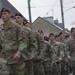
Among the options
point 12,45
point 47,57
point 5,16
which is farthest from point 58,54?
point 5,16

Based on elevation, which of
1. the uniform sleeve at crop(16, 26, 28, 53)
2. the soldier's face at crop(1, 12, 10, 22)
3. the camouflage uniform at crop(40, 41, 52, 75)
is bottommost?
the camouflage uniform at crop(40, 41, 52, 75)

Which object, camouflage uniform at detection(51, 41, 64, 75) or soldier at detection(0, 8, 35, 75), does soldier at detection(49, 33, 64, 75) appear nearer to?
camouflage uniform at detection(51, 41, 64, 75)

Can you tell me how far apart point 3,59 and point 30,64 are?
1.11 metres

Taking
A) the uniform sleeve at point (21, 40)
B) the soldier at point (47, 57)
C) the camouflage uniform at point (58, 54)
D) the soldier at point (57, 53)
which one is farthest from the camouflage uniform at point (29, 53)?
the camouflage uniform at point (58, 54)

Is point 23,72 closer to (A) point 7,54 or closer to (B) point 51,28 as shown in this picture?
(A) point 7,54

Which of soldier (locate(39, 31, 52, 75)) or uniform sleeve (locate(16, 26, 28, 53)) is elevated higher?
uniform sleeve (locate(16, 26, 28, 53))

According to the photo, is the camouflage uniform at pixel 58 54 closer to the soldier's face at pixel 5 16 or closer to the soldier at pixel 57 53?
the soldier at pixel 57 53

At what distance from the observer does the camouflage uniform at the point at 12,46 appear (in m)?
9.12

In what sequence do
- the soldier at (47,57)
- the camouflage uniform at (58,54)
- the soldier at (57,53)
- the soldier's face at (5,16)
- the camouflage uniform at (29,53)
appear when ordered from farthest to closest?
the camouflage uniform at (58,54)
the soldier at (57,53)
the soldier at (47,57)
the camouflage uniform at (29,53)
the soldier's face at (5,16)

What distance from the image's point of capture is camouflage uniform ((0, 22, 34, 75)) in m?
9.12

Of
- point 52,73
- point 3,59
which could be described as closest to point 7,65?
point 3,59

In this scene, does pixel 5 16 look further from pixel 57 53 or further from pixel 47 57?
pixel 57 53

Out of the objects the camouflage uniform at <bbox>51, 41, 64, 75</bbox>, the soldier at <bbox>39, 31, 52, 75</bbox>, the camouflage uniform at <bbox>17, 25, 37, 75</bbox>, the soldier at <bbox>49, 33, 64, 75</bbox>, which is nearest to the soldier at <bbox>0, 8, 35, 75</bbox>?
the camouflage uniform at <bbox>17, 25, 37, 75</bbox>

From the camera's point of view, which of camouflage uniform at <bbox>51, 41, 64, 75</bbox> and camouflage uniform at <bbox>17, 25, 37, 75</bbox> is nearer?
camouflage uniform at <bbox>17, 25, 37, 75</bbox>
